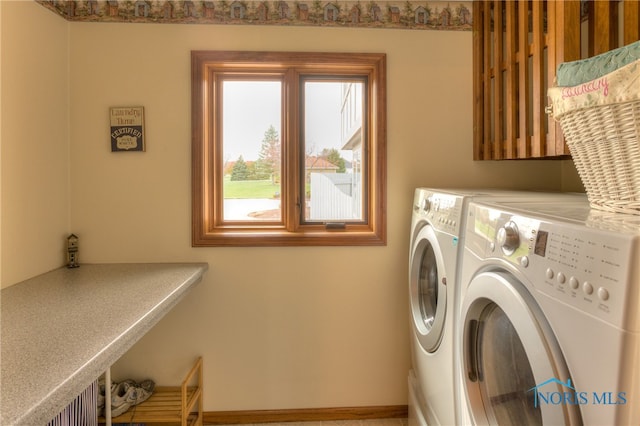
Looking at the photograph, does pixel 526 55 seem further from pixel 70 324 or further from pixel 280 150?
pixel 70 324

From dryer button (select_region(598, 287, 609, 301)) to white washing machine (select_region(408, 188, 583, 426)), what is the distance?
23.8 inches

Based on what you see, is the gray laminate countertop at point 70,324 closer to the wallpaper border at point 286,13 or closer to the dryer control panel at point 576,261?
the dryer control panel at point 576,261

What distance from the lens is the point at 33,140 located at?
68.4 inches

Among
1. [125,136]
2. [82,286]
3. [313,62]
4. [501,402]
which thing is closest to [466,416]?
[501,402]

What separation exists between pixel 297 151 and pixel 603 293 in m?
1.67

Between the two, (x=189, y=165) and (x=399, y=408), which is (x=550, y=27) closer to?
(x=189, y=165)

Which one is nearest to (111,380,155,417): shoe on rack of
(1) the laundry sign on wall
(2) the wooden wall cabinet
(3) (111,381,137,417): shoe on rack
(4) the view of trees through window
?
(3) (111,381,137,417): shoe on rack

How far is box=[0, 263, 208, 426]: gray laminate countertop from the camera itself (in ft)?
2.70

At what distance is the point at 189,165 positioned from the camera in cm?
200

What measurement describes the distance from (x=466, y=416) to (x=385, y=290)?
962 millimetres

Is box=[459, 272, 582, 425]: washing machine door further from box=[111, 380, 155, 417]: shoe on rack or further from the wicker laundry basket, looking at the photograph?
box=[111, 380, 155, 417]: shoe on rack

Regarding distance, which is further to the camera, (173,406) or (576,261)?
(173,406)

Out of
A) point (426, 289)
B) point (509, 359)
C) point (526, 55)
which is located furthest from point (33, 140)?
point (526, 55)

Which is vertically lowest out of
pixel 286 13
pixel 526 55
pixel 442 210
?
pixel 442 210
